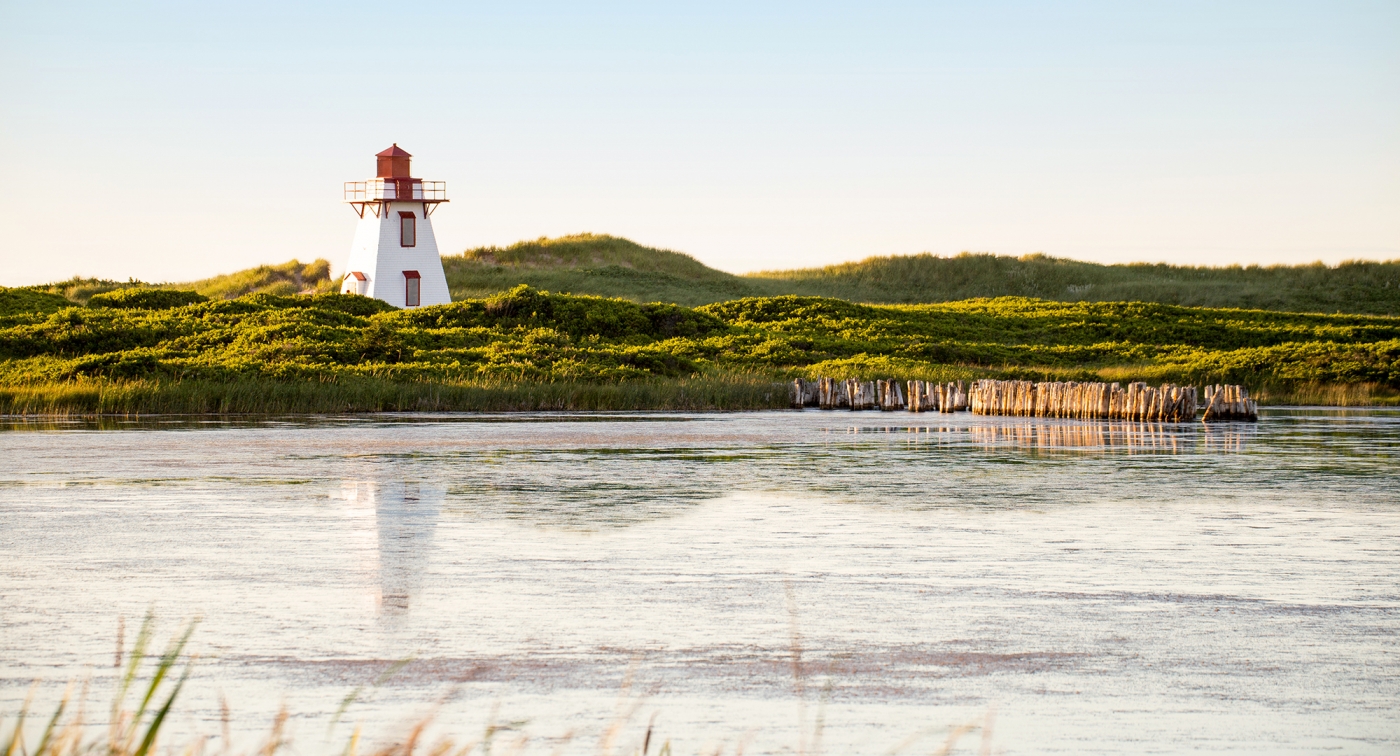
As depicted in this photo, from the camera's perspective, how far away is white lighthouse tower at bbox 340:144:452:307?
163ft

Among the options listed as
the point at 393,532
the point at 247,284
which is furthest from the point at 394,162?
the point at 393,532

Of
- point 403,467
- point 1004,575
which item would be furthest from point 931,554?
point 403,467

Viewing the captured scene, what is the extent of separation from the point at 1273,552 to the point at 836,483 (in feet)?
15.9

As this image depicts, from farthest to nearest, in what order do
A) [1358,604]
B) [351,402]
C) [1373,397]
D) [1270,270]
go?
[1270,270]
[1373,397]
[351,402]
[1358,604]

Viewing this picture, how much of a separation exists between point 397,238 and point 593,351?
698 inches

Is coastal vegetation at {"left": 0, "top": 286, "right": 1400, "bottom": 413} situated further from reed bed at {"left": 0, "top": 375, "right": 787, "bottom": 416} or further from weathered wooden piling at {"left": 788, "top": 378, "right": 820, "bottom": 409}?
weathered wooden piling at {"left": 788, "top": 378, "right": 820, "bottom": 409}

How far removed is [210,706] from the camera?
493 cm

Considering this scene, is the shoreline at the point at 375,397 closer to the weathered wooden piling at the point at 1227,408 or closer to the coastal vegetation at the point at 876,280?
the weathered wooden piling at the point at 1227,408

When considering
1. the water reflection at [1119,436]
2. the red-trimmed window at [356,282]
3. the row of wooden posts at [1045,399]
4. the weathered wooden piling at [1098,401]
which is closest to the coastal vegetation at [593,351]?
the row of wooden posts at [1045,399]

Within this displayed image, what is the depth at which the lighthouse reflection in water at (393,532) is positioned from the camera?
7207 mm

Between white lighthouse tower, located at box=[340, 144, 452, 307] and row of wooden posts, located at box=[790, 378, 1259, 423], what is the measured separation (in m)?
24.8

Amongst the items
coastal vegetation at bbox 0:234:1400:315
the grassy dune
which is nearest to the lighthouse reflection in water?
the grassy dune

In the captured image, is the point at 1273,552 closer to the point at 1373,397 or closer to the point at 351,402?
the point at 351,402

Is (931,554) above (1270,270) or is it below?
below
